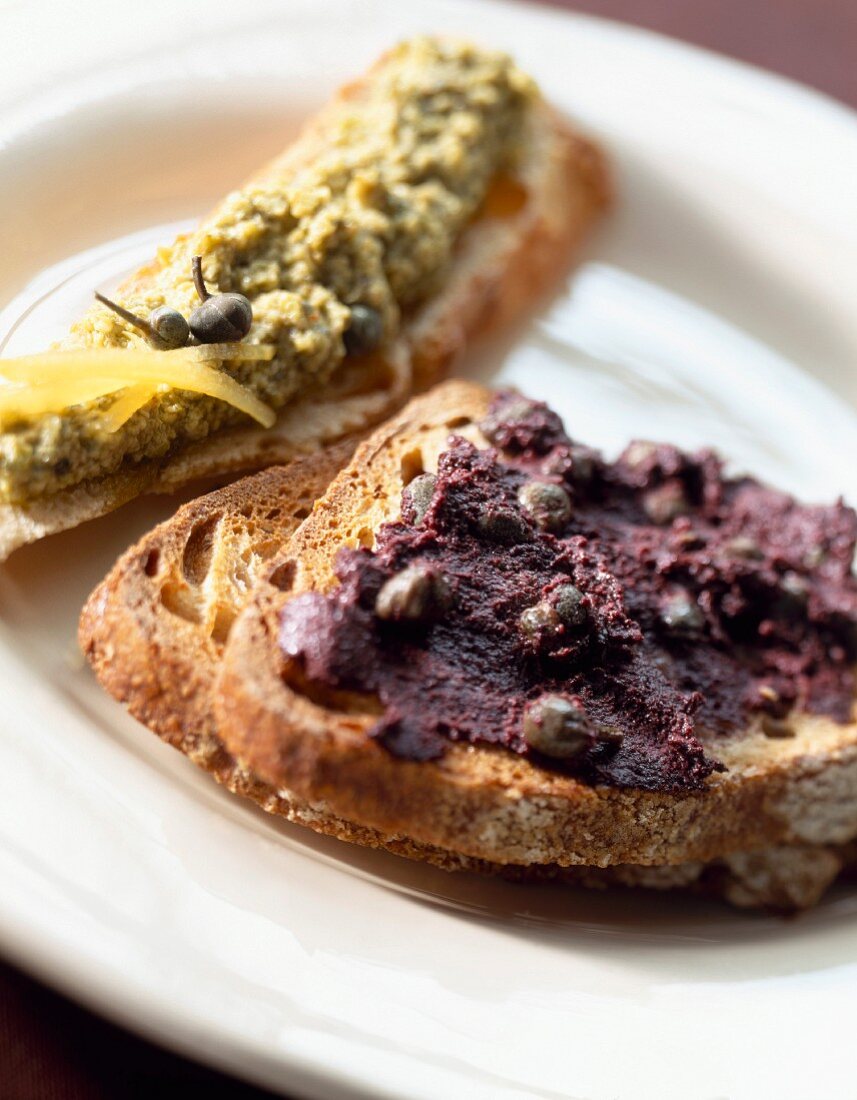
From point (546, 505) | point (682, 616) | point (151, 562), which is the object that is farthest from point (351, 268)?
point (682, 616)

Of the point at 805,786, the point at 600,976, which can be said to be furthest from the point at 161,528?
the point at 805,786

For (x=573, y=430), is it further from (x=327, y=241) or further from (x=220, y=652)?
(x=220, y=652)

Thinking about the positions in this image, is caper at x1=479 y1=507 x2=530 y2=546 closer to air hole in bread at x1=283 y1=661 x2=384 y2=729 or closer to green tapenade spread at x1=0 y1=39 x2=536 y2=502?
air hole in bread at x1=283 y1=661 x2=384 y2=729

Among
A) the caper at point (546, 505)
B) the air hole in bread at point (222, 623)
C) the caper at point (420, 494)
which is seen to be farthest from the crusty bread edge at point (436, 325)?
the caper at point (546, 505)

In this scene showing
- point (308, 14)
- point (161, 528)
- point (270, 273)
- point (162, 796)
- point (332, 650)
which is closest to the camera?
point (332, 650)

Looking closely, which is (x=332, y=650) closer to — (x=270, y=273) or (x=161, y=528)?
(x=161, y=528)

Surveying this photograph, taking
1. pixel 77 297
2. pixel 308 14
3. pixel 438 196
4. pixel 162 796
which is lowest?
pixel 162 796

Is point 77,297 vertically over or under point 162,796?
over
